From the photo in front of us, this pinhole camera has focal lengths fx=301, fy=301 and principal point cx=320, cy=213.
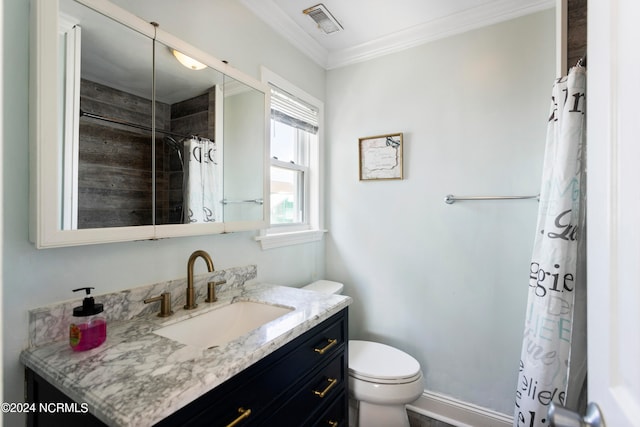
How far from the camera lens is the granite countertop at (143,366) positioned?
26.1 inches

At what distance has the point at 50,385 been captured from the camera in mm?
809

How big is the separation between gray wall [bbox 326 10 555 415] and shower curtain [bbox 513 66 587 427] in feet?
1.89

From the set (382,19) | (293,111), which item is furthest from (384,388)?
(382,19)

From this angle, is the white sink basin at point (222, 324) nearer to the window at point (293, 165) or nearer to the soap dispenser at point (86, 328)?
the soap dispenser at point (86, 328)

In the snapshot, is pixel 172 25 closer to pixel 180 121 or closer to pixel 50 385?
pixel 180 121

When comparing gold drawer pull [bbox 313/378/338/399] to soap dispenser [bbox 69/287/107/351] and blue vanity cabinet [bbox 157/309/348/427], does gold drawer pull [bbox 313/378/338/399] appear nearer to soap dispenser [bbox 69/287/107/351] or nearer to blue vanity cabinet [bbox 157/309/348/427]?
blue vanity cabinet [bbox 157/309/348/427]

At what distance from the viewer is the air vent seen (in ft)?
5.64

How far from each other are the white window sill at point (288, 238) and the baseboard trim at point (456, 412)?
1229 mm

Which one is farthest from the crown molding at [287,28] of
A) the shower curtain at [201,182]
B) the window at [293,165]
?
the shower curtain at [201,182]

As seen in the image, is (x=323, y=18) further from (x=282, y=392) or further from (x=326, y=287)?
(x=282, y=392)

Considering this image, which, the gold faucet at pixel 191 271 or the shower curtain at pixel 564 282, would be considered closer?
the shower curtain at pixel 564 282

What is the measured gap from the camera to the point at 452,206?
1833mm

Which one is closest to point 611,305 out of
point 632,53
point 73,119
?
point 632,53

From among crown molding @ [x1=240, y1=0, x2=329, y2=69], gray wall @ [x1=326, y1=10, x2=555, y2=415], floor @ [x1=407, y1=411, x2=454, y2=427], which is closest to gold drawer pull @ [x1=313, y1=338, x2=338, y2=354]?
gray wall @ [x1=326, y1=10, x2=555, y2=415]
